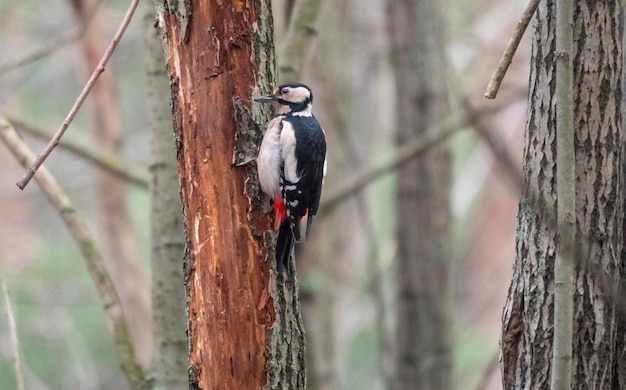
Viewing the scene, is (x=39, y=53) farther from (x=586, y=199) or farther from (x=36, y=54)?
(x=586, y=199)

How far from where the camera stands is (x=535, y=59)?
105 inches

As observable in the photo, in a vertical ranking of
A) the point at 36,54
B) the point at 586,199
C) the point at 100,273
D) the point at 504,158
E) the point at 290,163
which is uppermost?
the point at 36,54

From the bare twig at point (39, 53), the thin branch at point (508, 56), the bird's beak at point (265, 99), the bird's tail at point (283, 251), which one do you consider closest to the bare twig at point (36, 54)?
the bare twig at point (39, 53)

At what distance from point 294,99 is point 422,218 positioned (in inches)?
123

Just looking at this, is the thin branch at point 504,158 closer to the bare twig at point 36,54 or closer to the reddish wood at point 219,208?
the reddish wood at point 219,208

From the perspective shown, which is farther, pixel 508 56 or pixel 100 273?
pixel 100 273

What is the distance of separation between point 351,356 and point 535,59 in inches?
387

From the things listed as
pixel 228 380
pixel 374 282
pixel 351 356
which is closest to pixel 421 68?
pixel 374 282

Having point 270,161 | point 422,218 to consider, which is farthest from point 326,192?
point 270,161

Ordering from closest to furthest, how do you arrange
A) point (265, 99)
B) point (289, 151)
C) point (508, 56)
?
point (508, 56)
point (265, 99)
point (289, 151)

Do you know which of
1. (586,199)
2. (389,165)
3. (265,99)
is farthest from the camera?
(389,165)

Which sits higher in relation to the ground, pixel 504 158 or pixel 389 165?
pixel 389 165

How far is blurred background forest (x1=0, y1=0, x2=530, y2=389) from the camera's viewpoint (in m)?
6.54

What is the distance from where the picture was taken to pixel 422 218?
629 cm
